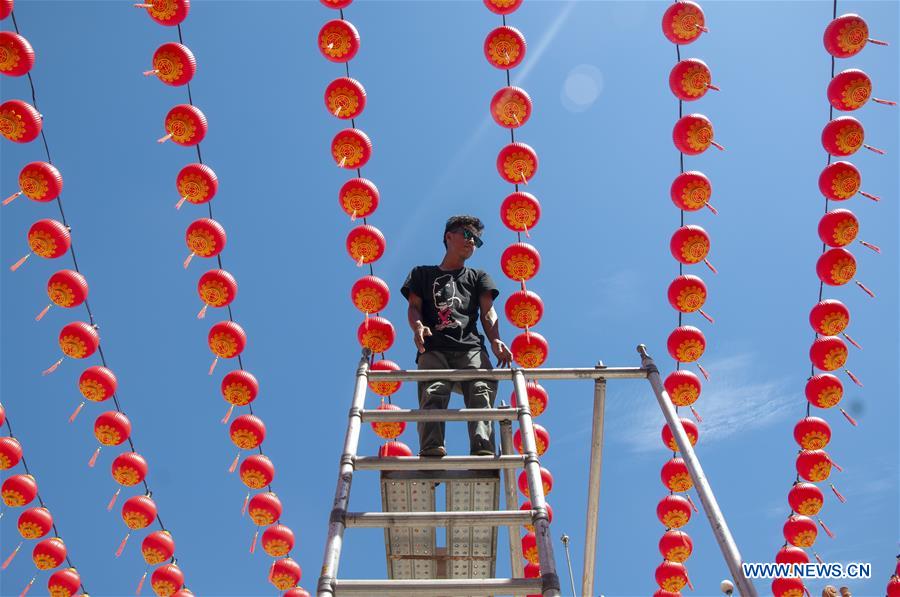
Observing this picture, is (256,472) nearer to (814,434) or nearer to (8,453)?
(8,453)

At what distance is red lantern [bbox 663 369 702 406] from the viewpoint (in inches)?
283

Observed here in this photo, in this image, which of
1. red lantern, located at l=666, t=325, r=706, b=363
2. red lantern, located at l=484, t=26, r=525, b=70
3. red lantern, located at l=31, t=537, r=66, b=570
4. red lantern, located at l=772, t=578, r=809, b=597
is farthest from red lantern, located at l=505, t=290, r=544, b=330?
red lantern, located at l=31, t=537, r=66, b=570

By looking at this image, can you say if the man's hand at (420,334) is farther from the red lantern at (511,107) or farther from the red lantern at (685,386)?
the red lantern at (685,386)

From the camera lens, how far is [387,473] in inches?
168

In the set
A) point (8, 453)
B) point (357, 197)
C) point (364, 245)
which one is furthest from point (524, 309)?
point (8, 453)

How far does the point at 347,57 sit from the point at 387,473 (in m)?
3.94

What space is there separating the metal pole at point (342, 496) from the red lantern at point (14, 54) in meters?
4.05

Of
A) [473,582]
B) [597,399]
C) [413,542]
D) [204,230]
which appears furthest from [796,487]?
[204,230]

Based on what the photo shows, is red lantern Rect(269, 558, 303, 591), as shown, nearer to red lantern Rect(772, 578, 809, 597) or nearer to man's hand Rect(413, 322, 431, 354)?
man's hand Rect(413, 322, 431, 354)

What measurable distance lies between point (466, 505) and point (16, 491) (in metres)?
6.23

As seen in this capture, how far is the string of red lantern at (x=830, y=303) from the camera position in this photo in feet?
20.6

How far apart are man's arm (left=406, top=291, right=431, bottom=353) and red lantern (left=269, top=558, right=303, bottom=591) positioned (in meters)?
4.61

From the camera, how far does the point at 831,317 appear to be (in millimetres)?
7176

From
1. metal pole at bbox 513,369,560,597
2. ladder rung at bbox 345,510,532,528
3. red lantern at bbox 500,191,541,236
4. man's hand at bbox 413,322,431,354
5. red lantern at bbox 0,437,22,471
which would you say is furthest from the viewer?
red lantern at bbox 0,437,22,471
